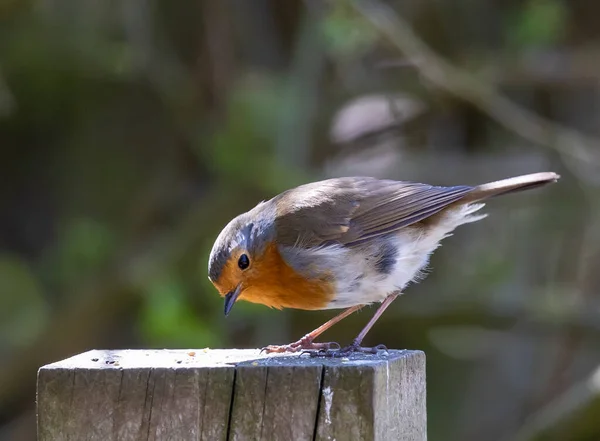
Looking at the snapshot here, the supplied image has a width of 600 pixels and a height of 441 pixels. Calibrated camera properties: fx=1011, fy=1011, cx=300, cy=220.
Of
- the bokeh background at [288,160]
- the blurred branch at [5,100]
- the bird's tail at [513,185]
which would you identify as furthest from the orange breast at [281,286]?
the blurred branch at [5,100]

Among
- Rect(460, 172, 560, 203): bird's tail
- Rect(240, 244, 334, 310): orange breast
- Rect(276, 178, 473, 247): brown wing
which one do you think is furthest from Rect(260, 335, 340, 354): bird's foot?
Rect(460, 172, 560, 203): bird's tail

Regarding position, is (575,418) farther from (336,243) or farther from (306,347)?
(306,347)

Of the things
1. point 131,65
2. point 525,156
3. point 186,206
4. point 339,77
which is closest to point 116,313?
point 186,206

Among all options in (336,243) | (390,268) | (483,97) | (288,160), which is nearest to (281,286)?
(336,243)

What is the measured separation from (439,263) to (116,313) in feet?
7.05

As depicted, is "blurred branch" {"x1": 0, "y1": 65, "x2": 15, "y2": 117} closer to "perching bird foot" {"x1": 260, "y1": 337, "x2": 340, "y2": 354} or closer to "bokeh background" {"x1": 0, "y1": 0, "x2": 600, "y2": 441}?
"bokeh background" {"x1": 0, "y1": 0, "x2": 600, "y2": 441}

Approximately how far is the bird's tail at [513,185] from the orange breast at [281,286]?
34.3 inches

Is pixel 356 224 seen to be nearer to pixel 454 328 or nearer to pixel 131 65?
pixel 454 328

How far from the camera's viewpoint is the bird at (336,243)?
3.85 m

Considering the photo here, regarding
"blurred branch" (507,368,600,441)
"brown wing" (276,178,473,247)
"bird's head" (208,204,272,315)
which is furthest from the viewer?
"blurred branch" (507,368,600,441)

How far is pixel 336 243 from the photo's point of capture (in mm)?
4035

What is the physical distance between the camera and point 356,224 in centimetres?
418

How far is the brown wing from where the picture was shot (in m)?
4.05

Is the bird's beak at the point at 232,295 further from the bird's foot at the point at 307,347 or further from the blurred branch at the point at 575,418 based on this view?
the blurred branch at the point at 575,418
